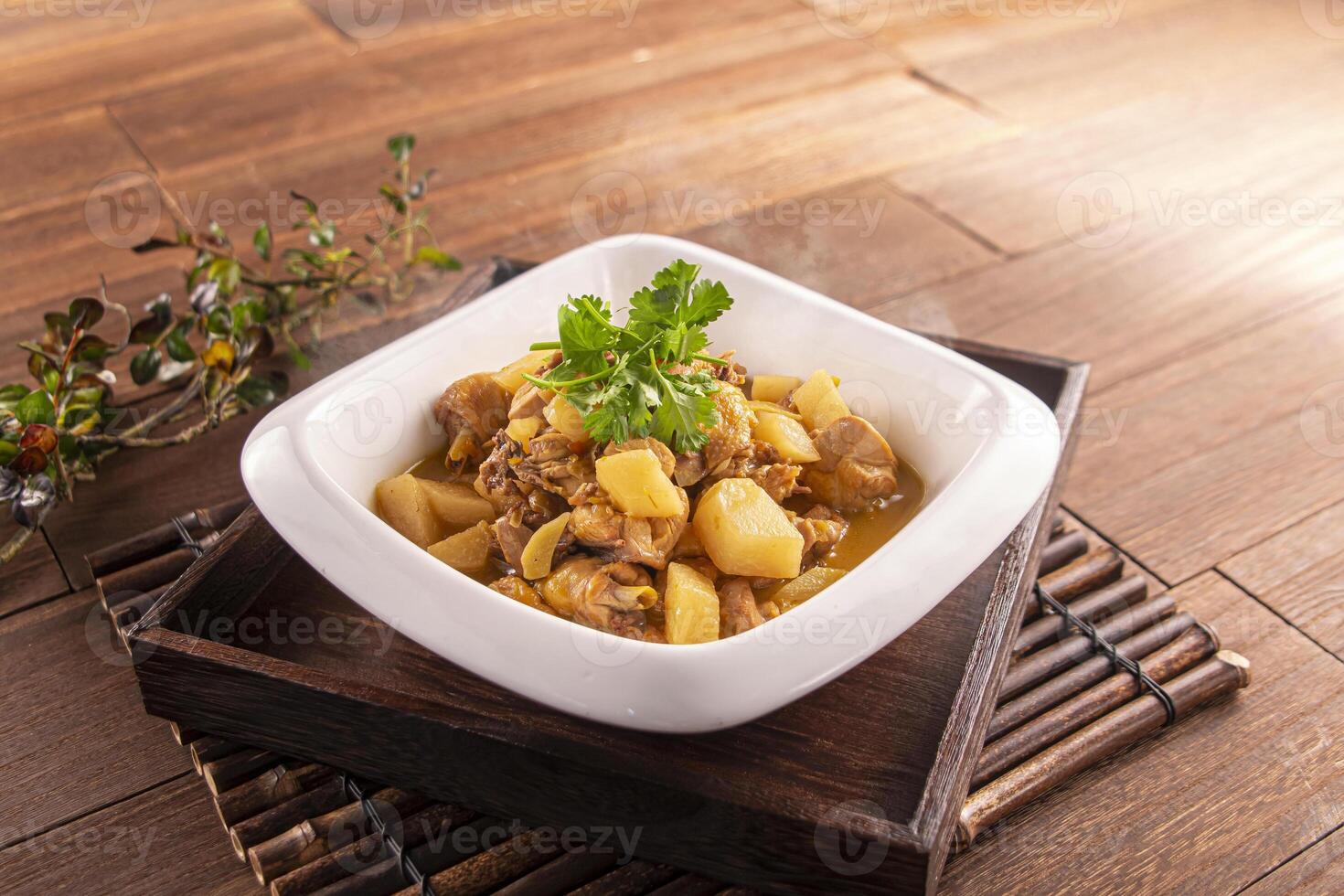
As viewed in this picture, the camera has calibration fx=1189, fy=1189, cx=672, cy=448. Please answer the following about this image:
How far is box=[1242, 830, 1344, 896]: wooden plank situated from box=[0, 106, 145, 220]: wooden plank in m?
2.60

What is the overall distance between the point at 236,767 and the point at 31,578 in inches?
21.8

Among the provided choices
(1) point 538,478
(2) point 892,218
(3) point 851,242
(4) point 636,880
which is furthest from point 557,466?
(2) point 892,218

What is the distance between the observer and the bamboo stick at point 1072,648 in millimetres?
1535

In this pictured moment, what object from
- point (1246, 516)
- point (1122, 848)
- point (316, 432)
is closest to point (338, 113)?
point (316, 432)

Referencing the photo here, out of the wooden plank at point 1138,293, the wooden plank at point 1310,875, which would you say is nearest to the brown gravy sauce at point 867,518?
the wooden plank at point 1310,875

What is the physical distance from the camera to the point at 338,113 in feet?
9.86

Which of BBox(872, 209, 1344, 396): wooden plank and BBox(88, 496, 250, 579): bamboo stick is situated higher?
BBox(872, 209, 1344, 396): wooden plank

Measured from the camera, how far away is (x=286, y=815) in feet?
4.41

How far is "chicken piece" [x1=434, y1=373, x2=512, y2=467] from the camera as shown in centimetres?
156

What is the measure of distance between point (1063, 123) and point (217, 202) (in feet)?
6.80

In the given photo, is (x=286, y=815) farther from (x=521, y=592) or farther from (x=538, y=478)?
(x=538, y=478)

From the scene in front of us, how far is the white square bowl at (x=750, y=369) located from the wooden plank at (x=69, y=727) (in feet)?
1.27

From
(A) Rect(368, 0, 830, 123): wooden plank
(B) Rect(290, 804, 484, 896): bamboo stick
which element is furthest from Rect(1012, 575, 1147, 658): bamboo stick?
(A) Rect(368, 0, 830, 123): wooden plank

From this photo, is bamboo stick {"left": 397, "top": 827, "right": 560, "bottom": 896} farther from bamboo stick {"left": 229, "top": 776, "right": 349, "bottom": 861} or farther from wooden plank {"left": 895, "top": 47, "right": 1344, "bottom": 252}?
wooden plank {"left": 895, "top": 47, "right": 1344, "bottom": 252}
